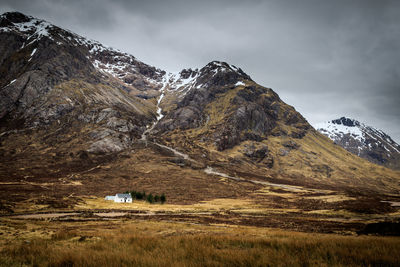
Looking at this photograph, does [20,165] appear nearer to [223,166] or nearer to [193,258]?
[223,166]

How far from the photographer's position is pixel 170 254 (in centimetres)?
791

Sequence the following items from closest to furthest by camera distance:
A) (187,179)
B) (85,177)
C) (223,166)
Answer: (85,177) → (187,179) → (223,166)

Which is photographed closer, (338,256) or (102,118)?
(338,256)

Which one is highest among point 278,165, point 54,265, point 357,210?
point 278,165

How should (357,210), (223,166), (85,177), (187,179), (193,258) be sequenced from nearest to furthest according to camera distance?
(193,258) → (357,210) → (85,177) → (187,179) → (223,166)

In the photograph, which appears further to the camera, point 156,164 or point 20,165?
point 156,164

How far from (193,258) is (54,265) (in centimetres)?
449

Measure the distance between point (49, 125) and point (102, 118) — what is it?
135 feet

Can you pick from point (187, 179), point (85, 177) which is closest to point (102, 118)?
point (85, 177)

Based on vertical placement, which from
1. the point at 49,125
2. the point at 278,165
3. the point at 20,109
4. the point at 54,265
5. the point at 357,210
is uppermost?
the point at 20,109

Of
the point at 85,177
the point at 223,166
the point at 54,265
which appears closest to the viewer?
the point at 54,265

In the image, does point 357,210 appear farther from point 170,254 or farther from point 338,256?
point 170,254

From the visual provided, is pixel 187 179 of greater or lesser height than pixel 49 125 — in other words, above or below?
below

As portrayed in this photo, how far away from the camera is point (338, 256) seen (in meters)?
7.81
